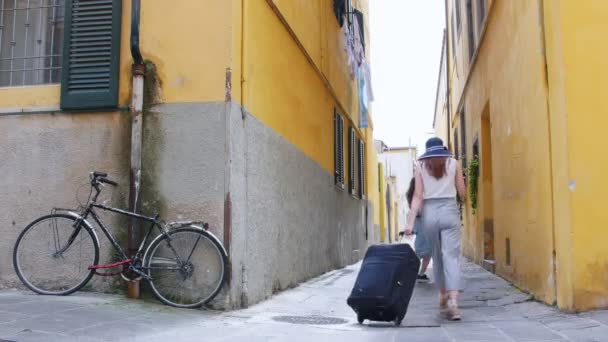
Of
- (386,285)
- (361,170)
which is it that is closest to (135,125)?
(386,285)

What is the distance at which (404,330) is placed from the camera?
495cm

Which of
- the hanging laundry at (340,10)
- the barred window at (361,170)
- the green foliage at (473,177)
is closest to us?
the green foliage at (473,177)

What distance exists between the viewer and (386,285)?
16.7 ft

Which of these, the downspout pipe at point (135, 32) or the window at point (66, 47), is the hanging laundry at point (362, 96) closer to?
the window at point (66, 47)

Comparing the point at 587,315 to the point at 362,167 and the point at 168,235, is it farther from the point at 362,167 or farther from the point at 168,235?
the point at 362,167

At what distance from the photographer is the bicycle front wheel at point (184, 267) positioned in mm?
5651

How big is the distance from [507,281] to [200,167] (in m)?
4.39

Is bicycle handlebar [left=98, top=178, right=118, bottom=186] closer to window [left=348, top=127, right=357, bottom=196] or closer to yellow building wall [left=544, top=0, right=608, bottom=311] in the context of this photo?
yellow building wall [left=544, top=0, right=608, bottom=311]

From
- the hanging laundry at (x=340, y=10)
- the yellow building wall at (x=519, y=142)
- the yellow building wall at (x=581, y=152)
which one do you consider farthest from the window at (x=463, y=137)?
the yellow building wall at (x=581, y=152)

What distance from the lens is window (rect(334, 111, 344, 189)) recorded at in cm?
1202

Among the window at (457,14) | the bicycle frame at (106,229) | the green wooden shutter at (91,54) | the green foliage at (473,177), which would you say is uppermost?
the window at (457,14)

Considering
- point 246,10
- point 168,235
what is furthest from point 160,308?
point 246,10

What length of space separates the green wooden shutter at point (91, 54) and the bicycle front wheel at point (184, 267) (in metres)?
1.49

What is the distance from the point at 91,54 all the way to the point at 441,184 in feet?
12.0
